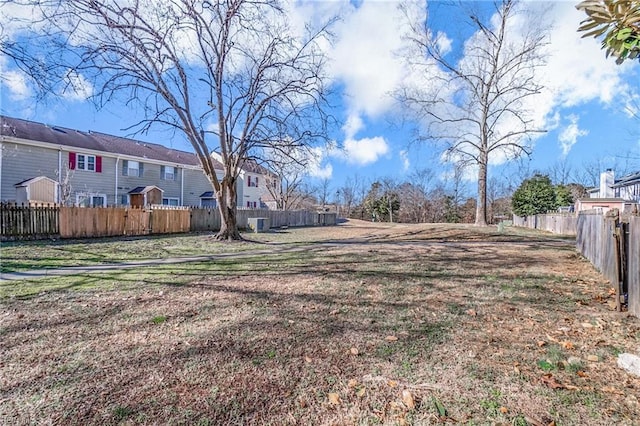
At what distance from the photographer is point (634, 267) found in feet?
14.2

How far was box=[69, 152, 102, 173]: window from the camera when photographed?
862 inches

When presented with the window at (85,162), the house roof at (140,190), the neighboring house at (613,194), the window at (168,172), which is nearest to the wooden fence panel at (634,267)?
the neighboring house at (613,194)

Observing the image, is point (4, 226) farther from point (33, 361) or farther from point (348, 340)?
point (348, 340)

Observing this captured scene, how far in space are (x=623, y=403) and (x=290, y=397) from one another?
238 centimetres

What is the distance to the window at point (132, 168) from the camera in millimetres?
24875

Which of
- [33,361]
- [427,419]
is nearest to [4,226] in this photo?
[33,361]

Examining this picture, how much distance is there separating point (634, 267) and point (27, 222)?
55.3 ft

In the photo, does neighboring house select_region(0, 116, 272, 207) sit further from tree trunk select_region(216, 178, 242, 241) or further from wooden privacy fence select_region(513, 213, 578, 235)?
wooden privacy fence select_region(513, 213, 578, 235)

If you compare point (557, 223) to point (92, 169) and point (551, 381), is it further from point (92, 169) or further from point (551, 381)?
point (92, 169)

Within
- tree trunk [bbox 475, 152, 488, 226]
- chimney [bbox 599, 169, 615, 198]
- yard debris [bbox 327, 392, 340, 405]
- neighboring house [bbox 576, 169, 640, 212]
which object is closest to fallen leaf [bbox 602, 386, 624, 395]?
yard debris [bbox 327, 392, 340, 405]

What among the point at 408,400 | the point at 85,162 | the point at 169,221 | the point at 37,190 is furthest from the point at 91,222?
the point at 408,400

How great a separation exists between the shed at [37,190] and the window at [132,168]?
4.79 meters

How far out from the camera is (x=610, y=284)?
564 centimetres

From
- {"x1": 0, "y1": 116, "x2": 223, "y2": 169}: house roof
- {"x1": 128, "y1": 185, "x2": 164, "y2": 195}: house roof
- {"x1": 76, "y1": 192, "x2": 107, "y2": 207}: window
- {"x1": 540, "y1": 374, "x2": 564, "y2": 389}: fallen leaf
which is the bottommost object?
{"x1": 540, "y1": 374, "x2": 564, "y2": 389}: fallen leaf
